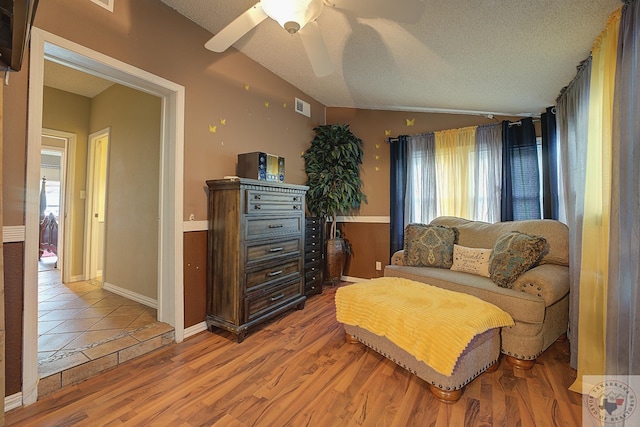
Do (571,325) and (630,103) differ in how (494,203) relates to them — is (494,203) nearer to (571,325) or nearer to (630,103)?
(571,325)

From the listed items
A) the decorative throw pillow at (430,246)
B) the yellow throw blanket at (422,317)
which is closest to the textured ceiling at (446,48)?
the decorative throw pillow at (430,246)

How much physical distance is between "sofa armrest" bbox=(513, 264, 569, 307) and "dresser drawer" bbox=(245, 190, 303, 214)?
2.06 metres

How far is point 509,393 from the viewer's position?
1.67 meters

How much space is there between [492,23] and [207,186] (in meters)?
2.48

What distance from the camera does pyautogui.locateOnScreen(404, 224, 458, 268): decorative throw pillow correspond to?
9.46ft

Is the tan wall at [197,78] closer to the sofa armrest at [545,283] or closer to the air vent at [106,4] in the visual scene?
the air vent at [106,4]

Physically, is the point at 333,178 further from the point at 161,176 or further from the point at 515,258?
the point at 515,258

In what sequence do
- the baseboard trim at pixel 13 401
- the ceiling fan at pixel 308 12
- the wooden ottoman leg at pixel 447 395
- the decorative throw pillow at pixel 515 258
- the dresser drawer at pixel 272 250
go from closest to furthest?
1. the ceiling fan at pixel 308 12
2. the baseboard trim at pixel 13 401
3. the wooden ottoman leg at pixel 447 395
4. the decorative throw pillow at pixel 515 258
5. the dresser drawer at pixel 272 250

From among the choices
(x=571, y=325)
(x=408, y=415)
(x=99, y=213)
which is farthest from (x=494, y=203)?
(x=99, y=213)

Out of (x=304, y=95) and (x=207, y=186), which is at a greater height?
(x=304, y=95)

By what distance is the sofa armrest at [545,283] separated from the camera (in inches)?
76.4

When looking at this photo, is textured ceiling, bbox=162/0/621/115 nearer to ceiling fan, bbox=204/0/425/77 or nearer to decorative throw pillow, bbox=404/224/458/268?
ceiling fan, bbox=204/0/425/77

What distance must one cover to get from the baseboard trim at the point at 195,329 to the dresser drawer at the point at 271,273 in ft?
1.94

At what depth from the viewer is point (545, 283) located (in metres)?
1.96
